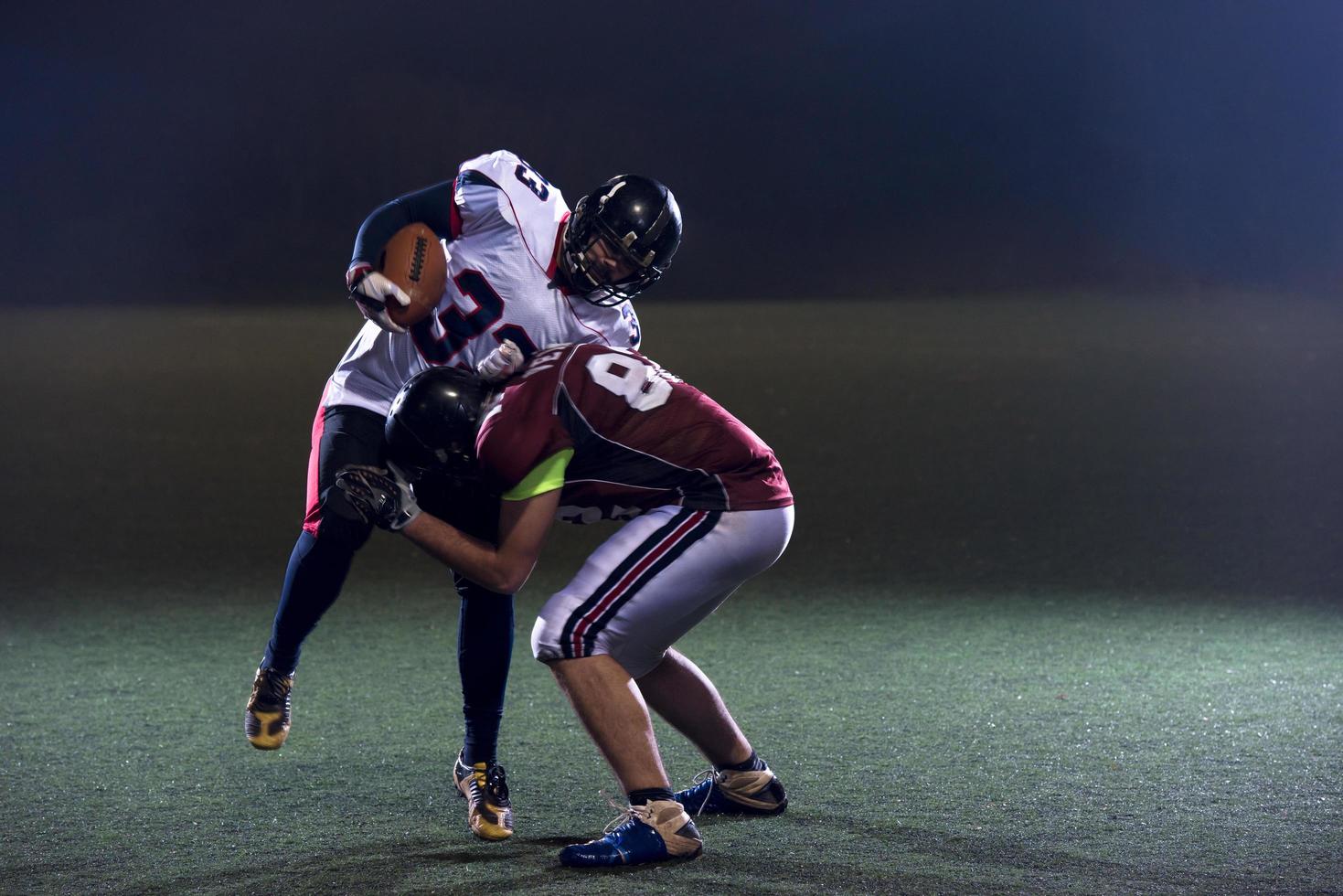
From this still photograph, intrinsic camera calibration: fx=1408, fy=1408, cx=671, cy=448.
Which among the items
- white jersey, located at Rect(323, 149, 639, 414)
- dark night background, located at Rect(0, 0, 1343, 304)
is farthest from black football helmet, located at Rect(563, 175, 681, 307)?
dark night background, located at Rect(0, 0, 1343, 304)

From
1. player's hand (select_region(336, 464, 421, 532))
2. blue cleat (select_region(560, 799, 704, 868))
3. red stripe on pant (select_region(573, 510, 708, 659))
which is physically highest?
player's hand (select_region(336, 464, 421, 532))

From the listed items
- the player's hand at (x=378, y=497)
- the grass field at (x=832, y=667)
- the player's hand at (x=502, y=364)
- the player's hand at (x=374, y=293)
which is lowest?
the grass field at (x=832, y=667)

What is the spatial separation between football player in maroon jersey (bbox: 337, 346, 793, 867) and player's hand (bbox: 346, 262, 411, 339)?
251 millimetres

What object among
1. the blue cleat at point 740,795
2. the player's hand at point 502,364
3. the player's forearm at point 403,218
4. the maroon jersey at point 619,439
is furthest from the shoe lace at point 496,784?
the player's forearm at point 403,218

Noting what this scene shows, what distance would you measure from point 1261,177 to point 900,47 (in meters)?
3.38

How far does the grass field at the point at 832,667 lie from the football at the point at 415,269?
2.96ft

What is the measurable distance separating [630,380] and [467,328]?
1.70 ft

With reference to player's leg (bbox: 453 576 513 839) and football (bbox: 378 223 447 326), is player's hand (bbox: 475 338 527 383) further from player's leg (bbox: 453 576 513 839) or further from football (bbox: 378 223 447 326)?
player's leg (bbox: 453 576 513 839)

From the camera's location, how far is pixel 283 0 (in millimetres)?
12734

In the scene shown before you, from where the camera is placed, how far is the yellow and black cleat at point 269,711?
8.24 ft

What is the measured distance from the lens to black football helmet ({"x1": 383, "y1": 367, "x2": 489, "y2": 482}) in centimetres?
229

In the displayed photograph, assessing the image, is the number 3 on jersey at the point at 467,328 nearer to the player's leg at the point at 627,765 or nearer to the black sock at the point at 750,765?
the player's leg at the point at 627,765

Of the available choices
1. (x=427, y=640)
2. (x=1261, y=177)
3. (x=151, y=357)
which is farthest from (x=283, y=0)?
(x=427, y=640)

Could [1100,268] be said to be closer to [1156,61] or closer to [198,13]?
[1156,61]
